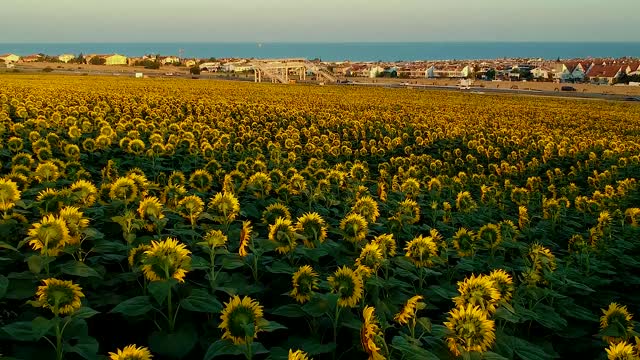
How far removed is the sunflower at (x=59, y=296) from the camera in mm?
2580

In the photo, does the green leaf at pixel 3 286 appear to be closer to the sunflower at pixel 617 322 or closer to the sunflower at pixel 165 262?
the sunflower at pixel 165 262

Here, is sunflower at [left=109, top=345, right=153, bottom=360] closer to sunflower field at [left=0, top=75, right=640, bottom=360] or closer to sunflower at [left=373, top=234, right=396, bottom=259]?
sunflower field at [left=0, top=75, right=640, bottom=360]

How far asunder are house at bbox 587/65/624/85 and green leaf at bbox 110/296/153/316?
133546 mm

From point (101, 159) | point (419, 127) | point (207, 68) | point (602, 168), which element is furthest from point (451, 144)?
point (207, 68)

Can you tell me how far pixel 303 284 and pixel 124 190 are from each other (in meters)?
2.11

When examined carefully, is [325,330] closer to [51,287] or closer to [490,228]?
[51,287]

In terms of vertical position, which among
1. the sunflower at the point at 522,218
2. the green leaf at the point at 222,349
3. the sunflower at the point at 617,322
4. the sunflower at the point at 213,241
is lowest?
the sunflower at the point at 522,218

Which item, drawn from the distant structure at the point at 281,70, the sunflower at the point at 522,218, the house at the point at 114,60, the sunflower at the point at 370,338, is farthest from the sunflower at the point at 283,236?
the house at the point at 114,60

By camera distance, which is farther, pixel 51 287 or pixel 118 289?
pixel 118 289

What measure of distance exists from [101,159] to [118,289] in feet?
19.2

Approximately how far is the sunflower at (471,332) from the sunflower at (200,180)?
3.93 m

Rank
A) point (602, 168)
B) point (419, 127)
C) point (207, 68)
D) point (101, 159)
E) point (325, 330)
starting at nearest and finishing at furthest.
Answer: point (325, 330) → point (101, 159) → point (602, 168) → point (419, 127) → point (207, 68)

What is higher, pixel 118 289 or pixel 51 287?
pixel 51 287

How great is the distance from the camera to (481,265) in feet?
14.9
